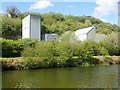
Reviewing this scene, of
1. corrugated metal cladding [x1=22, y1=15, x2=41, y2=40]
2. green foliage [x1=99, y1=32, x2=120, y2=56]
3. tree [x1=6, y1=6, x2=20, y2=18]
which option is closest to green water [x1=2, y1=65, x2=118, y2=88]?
green foliage [x1=99, y1=32, x2=120, y2=56]

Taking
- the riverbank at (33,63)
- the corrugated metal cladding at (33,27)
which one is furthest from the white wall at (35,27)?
the riverbank at (33,63)

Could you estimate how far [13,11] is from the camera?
53.7 metres

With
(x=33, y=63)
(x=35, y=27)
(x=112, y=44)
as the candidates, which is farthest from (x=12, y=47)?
(x=112, y=44)

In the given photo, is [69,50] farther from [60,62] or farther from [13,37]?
[13,37]

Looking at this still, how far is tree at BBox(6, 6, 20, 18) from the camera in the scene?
2079 inches

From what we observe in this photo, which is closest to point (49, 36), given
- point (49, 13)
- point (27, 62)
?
point (27, 62)

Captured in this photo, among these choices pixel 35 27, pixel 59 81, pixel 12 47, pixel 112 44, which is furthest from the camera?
pixel 35 27

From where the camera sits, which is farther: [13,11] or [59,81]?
[13,11]

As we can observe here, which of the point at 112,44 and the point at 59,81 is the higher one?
the point at 112,44

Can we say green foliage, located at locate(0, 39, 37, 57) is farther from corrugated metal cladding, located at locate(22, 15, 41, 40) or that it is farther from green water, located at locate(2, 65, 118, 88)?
corrugated metal cladding, located at locate(22, 15, 41, 40)

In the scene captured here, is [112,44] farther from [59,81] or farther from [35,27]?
[59,81]

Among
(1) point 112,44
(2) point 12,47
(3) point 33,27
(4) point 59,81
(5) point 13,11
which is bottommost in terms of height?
(4) point 59,81

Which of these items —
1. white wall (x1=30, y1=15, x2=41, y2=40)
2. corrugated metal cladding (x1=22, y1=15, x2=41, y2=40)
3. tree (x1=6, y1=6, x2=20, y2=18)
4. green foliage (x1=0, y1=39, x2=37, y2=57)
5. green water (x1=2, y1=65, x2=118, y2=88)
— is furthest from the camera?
tree (x1=6, y1=6, x2=20, y2=18)

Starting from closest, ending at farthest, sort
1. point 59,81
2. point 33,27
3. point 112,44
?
point 59,81 < point 112,44 < point 33,27
